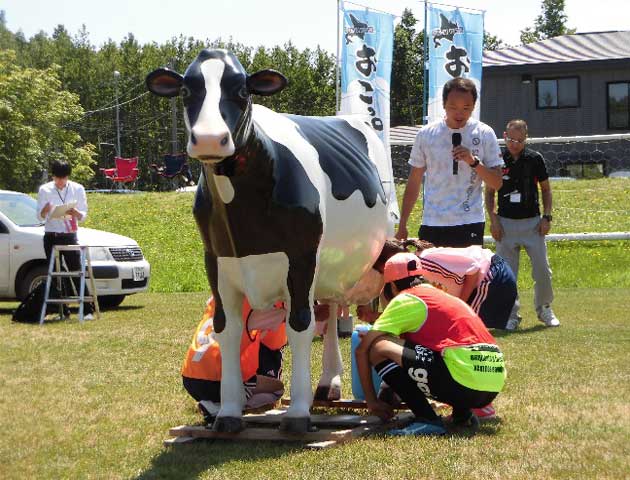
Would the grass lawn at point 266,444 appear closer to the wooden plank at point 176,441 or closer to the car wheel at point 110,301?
the wooden plank at point 176,441

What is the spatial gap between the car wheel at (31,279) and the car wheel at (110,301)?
114 centimetres

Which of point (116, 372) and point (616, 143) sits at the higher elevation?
point (616, 143)

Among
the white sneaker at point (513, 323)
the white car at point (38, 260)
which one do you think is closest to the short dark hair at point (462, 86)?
the white sneaker at point (513, 323)

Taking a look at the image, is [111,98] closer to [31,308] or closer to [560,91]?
[560,91]

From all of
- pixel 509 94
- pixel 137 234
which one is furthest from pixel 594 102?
pixel 137 234

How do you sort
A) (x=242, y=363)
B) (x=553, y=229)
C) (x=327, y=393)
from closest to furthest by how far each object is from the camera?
(x=242, y=363), (x=327, y=393), (x=553, y=229)

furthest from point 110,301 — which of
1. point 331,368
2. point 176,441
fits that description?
point 176,441

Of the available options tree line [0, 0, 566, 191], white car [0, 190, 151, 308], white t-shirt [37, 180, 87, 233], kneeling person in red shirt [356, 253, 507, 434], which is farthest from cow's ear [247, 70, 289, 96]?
tree line [0, 0, 566, 191]

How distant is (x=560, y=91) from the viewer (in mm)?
43656

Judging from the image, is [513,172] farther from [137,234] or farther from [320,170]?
[137,234]

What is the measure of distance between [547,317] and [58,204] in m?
6.60

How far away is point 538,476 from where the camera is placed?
4.98m

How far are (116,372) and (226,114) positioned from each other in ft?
14.1

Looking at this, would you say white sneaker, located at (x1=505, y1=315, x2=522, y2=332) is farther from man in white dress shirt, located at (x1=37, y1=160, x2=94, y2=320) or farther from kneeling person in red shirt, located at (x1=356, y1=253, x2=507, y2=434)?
man in white dress shirt, located at (x1=37, y1=160, x2=94, y2=320)
